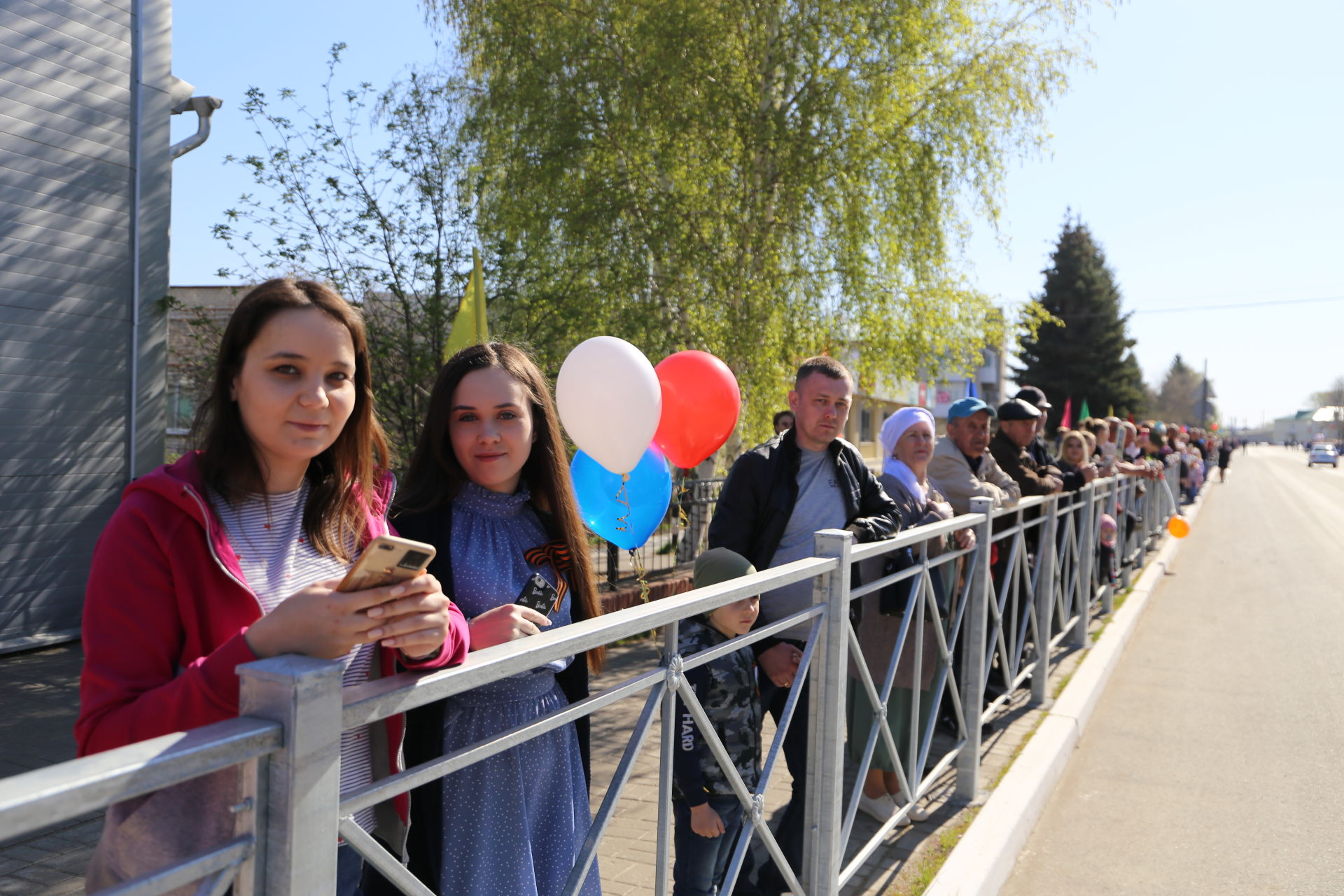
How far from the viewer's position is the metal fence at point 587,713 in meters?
0.95

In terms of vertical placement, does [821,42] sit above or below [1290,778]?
above

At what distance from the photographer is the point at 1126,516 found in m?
11.2

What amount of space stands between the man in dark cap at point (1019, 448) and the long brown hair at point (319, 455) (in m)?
5.08

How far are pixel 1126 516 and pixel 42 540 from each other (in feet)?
35.5

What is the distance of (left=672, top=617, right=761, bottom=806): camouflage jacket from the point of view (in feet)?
9.32

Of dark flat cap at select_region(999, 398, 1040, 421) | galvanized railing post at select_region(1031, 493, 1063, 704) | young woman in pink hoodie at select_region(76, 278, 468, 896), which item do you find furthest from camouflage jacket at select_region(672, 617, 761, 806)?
dark flat cap at select_region(999, 398, 1040, 421)

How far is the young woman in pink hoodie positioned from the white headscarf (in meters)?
3.04

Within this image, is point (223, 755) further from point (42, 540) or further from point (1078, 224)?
point (1078, 224)

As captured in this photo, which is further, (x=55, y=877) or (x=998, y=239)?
(x=998, y=239)

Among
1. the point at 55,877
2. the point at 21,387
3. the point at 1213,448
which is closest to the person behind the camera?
the point at 55,877

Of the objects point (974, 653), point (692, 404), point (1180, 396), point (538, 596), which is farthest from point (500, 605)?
point (1180, 396)

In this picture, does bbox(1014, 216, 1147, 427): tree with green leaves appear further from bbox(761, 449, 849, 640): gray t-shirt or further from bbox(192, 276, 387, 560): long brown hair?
bbox(192, 276, 387, 560): long brown hair


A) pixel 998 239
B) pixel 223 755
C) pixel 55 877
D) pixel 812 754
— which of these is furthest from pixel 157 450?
pixel 998 239

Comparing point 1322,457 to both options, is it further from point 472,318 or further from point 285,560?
point 285,560
